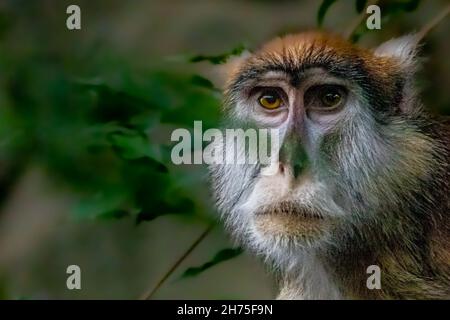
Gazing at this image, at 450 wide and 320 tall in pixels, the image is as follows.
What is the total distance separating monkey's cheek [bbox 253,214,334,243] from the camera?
163 cm

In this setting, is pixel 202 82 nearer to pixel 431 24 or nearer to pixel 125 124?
pixel 125 124

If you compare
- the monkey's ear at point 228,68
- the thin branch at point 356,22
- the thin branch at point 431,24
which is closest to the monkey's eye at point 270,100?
the monkey's ear at point 228,68

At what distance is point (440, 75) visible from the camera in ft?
6.71

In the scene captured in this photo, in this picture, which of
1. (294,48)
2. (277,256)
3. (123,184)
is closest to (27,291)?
(123,184)

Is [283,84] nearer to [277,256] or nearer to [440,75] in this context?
[277,256]

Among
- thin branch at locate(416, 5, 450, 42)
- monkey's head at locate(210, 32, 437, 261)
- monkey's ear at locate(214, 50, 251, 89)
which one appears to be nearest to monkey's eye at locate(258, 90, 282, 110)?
monkey's head at locate(210, 32, 437, 261)

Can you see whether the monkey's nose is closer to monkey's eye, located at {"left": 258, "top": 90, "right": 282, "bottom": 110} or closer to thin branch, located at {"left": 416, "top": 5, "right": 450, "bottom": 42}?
monkey's eye, located at {"left": 258, "top": 90, "right": 282, "bottom": 110}

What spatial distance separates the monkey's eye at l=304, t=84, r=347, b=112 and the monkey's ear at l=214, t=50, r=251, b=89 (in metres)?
0.18

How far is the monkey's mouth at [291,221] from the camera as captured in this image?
1.62 metres

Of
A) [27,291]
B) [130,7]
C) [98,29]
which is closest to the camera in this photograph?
→ [98,29]

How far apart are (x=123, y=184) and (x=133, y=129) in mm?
122

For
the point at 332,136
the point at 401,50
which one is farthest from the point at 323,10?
the point at 332,136

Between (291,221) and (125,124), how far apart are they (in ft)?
1.54

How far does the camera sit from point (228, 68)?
1.88m
